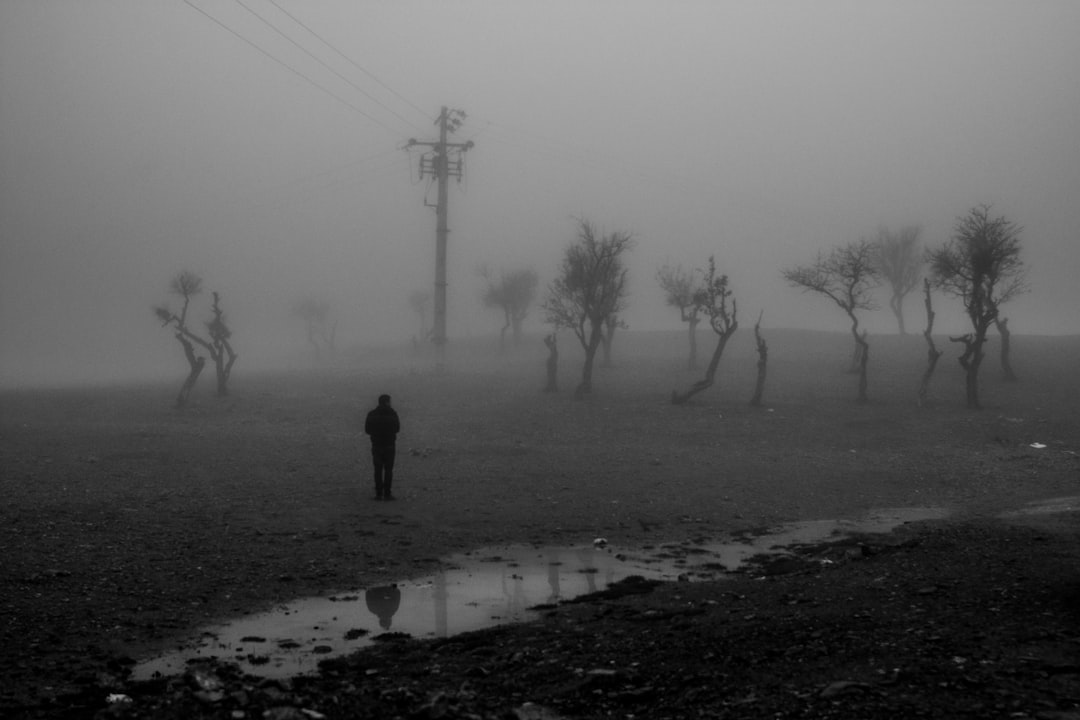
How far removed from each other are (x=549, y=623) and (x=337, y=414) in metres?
31.4

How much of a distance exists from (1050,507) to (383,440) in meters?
14.5

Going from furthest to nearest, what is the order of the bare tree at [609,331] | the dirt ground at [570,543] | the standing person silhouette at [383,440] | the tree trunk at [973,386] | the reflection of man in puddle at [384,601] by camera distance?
1. the bare tree at [609,331]
2. the tree trunk at [973,386]
3. the standing person silhouette at [383,440]
4. the reflection of man in puddle at [384,601]
5. the dirt ground at [570,543]

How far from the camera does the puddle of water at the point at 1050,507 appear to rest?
18.3 m

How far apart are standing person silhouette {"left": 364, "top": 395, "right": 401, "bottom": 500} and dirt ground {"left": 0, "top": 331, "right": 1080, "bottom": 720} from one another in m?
0.58

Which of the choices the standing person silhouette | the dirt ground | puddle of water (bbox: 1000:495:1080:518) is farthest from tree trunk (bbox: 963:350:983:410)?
the standing person silhouette

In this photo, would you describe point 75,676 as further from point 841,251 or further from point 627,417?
point 841,251

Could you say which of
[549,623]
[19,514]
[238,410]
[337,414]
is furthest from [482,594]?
[238,410]

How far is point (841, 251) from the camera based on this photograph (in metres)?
45.9

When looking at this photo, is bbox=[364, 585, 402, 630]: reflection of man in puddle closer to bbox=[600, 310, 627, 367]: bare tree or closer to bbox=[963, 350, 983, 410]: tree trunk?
bbox=[963, 350, 983, 410]: tree trunk

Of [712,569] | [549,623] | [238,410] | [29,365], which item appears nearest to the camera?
[549,623]

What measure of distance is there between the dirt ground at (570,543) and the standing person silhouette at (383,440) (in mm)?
580

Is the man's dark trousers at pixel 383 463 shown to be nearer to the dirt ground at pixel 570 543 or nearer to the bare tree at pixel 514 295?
the dirt ground at pixel 570 543

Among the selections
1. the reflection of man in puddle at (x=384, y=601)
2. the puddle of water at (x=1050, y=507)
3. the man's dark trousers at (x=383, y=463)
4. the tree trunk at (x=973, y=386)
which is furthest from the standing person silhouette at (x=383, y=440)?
the tree trunk at (x=973, y=386)

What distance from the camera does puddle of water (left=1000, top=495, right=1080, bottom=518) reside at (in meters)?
18.3
